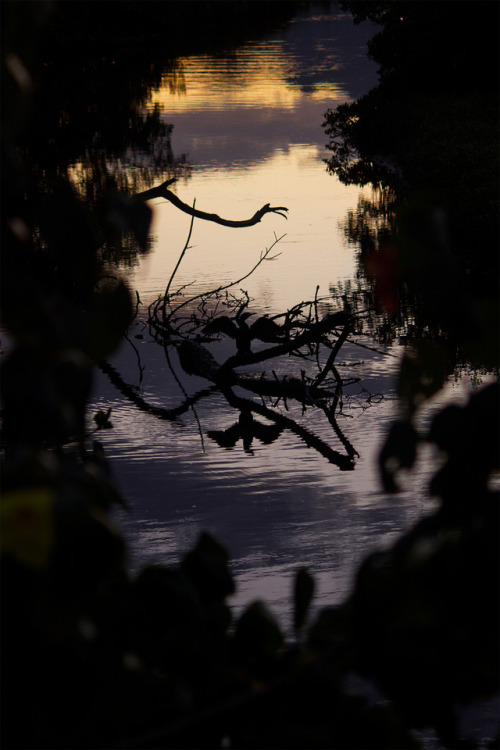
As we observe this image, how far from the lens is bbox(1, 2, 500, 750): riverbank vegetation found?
96cm

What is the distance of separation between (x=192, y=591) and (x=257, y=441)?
219 inches

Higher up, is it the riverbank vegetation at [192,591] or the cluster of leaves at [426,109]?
the riverbank vegetation at [192,591]

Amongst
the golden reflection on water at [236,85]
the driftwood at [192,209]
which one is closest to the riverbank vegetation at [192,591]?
the driftwood at [192,209]

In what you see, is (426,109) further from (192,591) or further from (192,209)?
(192,591)

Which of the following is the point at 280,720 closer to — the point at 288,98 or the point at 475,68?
the point at 475,68

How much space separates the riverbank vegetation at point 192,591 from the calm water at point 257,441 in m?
0.43

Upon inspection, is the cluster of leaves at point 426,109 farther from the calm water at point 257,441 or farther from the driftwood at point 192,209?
the driftwood at point 192,209

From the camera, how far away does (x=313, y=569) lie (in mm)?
4684

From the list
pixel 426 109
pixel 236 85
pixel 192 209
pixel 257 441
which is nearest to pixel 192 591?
pixel 257 441

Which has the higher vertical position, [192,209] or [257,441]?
[192,209]

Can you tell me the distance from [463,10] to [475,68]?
1853 mm

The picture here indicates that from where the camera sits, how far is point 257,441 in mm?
6785

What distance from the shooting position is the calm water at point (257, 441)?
5016 millimetres

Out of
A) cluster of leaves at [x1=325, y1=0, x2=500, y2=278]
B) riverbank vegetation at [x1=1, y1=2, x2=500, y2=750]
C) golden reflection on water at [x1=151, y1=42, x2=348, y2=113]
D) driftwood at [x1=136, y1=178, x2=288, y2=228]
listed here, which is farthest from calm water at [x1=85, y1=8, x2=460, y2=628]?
golden reflection on water at [x1=151, y1=42, x2=348, y2=113]
